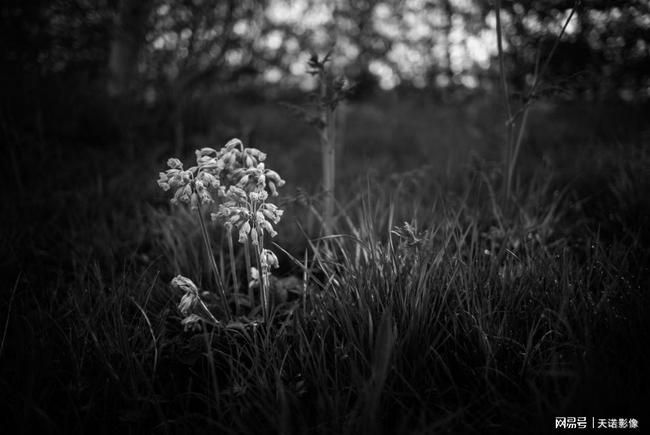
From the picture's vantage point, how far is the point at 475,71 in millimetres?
5711

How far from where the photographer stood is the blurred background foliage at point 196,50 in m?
3.91

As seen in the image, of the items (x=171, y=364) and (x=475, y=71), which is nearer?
(x=171, y=364)

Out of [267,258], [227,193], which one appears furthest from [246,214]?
[267,258]

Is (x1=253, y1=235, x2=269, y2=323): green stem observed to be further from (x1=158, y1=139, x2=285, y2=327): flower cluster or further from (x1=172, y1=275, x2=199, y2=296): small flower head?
(x1=172, y1=275, x2=199, y2=296): small flower head

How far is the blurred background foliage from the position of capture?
3.91m

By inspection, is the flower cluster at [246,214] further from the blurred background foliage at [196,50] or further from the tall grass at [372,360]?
the blurred background foliage at [196,50]

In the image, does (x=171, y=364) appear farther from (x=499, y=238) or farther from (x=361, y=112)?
(x=361, y=112)

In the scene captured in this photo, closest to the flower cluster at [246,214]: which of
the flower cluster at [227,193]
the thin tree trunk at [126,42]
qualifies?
the flower cluster at [227,193]

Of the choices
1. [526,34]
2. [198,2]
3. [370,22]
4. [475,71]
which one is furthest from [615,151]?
[198,2]

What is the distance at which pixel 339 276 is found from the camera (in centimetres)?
179

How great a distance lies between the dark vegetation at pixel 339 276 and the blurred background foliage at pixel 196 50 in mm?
45

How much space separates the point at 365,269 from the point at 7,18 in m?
5.89

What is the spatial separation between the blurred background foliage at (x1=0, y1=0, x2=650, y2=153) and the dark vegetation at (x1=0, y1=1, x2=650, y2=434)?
45 millimetres

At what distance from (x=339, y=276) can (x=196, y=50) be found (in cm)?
461
